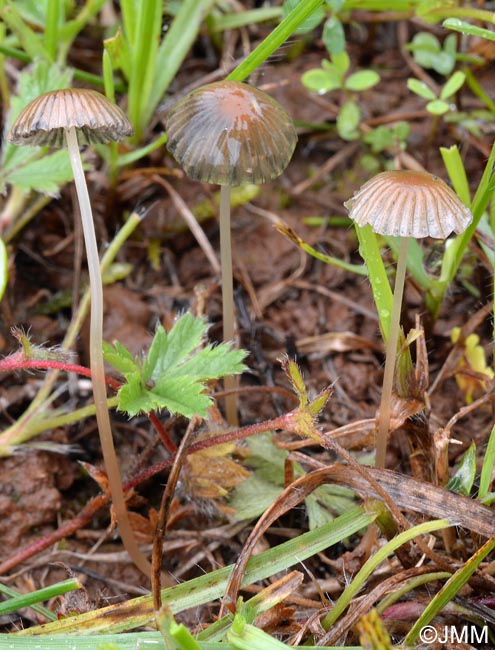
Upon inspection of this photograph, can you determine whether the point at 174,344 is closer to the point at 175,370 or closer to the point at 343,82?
the point at 175,370

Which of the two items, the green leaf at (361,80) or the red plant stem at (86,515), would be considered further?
the green leaf at (361,80)

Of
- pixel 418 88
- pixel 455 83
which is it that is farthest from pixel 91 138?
pixel 455 83

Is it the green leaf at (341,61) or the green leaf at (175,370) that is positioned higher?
the green leaf at (341,61)

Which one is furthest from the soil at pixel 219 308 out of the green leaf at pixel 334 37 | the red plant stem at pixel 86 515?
the green leaf at pixel 334 37

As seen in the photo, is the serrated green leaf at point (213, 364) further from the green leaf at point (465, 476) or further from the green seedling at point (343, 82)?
the green seedling at point (343, 82)

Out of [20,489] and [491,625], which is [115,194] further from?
[491,625]

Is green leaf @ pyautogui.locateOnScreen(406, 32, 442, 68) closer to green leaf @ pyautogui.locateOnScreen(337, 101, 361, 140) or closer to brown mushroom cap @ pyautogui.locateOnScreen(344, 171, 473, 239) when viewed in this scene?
green leaf @ pyautogui.locateOnScreen(337, 101, 361, 140)

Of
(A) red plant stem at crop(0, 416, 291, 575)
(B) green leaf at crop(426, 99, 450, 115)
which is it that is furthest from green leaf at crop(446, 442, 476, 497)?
(B) green leaf at crop(426, 99, 450, 115)
